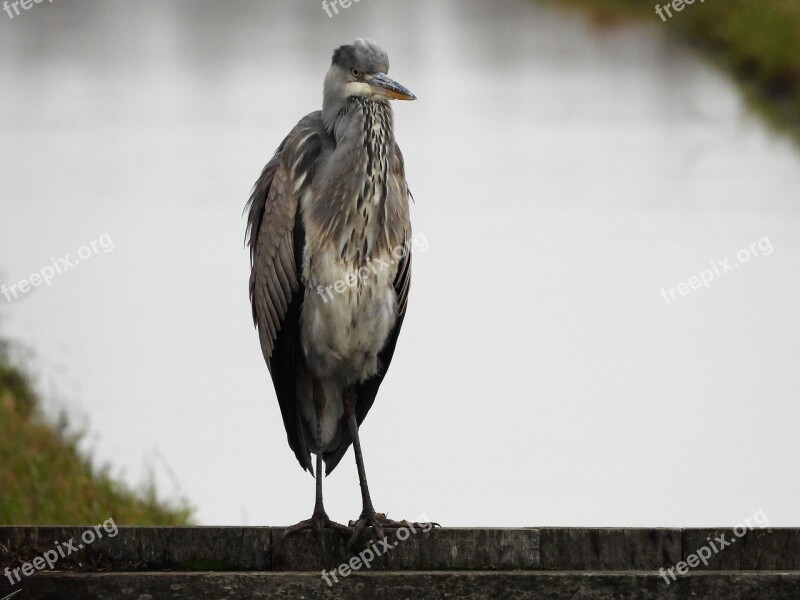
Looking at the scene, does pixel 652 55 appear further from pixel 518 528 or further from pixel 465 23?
pixel 518 528

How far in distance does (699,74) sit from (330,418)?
589 inches

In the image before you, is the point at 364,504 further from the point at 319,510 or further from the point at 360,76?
the point at 360,76

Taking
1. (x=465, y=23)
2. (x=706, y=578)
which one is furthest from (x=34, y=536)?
(x=465, y=23)

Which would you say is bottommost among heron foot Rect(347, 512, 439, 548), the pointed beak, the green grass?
heron foot Rect(347, 512, 439, 548)

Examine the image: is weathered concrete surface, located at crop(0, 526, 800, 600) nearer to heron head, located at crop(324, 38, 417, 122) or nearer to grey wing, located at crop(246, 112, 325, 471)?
grey wing, located at crop(246, 112, 325, 471)

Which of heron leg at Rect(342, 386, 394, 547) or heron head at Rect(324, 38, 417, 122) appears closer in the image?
heron leg at Rect(342, 386, 394, 547)

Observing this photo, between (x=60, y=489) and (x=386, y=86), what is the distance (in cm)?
427

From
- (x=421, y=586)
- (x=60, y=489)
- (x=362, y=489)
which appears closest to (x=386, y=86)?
(x=362, y=489)

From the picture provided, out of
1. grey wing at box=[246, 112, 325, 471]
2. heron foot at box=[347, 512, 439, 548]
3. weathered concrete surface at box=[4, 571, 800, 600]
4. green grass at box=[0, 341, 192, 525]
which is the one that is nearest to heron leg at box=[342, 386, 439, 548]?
heron foot at box=[347, 512, 439, 548]

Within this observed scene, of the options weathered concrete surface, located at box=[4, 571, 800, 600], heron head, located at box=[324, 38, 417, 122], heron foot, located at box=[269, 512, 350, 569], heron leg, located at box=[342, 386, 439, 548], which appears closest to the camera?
weathered concrete surface, located at box=[4, 571, 800, 600]

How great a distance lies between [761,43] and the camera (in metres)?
17.6

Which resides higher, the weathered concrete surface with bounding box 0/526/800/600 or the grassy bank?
the grassy bank

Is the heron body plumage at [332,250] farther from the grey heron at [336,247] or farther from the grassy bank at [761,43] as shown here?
the grassy bank at [761,43]

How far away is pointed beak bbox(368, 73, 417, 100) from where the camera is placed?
5430 mm
